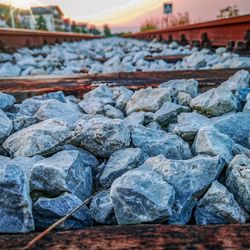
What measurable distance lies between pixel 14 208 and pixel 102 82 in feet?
5.37

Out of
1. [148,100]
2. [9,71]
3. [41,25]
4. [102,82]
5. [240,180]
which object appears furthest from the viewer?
[41,25]

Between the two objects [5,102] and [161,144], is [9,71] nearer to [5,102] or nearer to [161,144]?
[5,102]

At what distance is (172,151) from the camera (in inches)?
51.7

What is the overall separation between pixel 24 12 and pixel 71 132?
211ft

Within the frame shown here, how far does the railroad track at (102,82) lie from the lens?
220 cm

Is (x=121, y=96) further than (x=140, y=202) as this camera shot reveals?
Yes

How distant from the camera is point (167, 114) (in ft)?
5.37

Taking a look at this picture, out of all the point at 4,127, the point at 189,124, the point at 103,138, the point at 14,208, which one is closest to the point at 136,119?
the point at 189,124

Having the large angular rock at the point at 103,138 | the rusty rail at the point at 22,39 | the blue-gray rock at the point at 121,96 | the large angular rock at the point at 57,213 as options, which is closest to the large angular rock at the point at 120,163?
the large angular rock at the point at 103,138

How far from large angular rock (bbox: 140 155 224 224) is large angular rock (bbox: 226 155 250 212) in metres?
0.04

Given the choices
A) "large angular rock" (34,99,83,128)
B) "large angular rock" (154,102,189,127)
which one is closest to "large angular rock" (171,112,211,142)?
"large angular rock" (154,102,189,127)

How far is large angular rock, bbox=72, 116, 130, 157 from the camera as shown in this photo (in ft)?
4.27

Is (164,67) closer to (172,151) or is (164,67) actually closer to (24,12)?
(172,151)

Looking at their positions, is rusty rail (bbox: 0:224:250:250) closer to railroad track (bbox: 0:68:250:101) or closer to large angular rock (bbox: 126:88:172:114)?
large angular rock (bbox: 126:88:172:114)
